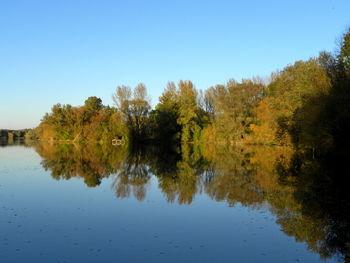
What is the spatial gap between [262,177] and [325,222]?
1033 cm

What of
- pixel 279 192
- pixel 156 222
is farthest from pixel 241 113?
pixel 156 222

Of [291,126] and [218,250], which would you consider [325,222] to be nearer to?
[218,250]

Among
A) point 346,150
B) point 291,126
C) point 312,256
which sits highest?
point 291,126

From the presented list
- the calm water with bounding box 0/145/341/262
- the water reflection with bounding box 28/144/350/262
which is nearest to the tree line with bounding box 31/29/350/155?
the water reflection with bounding box 28/144/350/262

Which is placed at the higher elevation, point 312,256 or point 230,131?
point 230,131

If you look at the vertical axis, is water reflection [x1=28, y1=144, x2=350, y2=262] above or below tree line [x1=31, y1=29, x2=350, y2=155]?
below

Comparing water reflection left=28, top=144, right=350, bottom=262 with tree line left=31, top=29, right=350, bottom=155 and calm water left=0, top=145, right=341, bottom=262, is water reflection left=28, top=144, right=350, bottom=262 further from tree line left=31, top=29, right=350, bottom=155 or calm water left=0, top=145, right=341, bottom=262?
tree line left=31, top=29, right=350, bottom=155

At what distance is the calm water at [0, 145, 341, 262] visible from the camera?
8250 millimetres

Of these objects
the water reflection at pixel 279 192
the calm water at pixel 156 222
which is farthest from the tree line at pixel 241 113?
the calm water at pixel 156 222

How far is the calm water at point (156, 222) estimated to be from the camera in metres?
8.25

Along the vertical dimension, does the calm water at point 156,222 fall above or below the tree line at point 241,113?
below

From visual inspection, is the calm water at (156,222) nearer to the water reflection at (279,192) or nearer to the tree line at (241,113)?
the water reflection at (279,192)

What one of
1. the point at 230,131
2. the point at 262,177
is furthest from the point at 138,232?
the point at 230,131

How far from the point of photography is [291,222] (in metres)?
11.2
